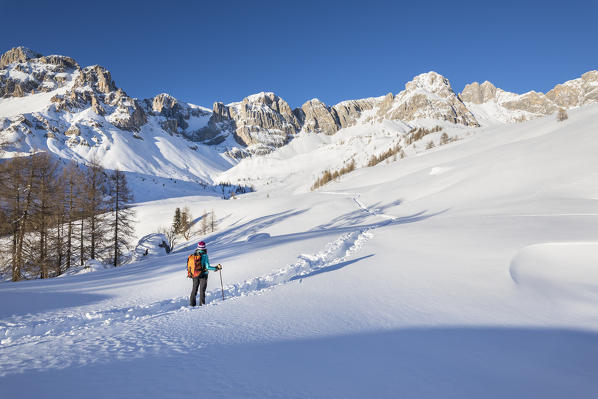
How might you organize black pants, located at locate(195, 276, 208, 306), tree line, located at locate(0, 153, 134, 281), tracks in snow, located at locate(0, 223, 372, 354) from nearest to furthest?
1. tracks in snow, located at locate(0, 223, 372, 354)
2. black pants, located at locate(195, 276, 208, 306)
3. tree line, located at locate(0, 153, 134, 281)

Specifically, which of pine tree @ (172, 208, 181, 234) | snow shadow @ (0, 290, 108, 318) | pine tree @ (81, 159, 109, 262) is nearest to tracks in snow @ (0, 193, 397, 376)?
snow shadow @ (0, 290, 108, 318)

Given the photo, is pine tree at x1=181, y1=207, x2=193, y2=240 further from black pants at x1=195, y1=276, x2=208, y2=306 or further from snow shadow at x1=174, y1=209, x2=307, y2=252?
black pants at x1=195, y1=276, x2=208, y2=306

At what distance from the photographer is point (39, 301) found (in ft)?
27.7

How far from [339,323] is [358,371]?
1.87 meters

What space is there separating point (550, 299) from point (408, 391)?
18.6 feet

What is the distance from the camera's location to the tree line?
16.2 meters

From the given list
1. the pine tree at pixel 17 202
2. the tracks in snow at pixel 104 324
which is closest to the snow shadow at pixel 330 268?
the tracks in snow at pixel 104 324

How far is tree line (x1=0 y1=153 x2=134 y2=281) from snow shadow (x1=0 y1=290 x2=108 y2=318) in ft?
33.9

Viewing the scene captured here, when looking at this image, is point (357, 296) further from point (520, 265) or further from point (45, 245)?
point (45, 245)

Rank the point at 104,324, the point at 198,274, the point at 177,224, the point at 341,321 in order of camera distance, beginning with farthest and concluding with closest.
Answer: the point at 177,224 → the point at 198,274 → the point at 104,324 → the point at 341,321

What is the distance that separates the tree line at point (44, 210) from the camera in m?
16.2

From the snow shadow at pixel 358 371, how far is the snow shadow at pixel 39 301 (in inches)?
221

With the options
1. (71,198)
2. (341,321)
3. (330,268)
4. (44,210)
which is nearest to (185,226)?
(71,198)

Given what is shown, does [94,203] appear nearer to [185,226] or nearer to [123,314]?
Result: [123,314]
